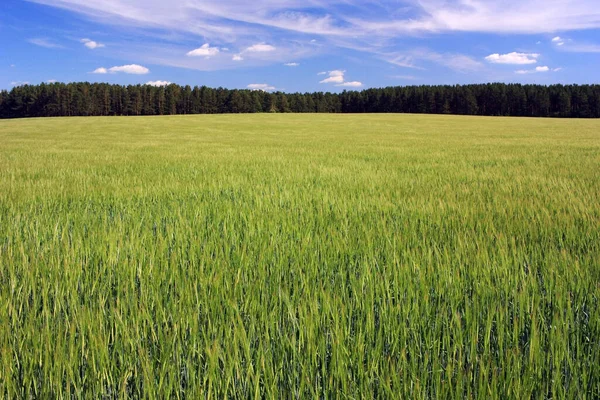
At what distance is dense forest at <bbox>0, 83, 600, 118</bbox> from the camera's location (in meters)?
90.4

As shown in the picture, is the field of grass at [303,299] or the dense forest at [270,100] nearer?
the field of grass at [303,299]

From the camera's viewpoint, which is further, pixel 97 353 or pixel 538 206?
pixel 538 206

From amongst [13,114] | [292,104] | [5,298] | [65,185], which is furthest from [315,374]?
[13,114]

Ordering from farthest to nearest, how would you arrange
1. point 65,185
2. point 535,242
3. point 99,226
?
point 65,185, point 99,226, point 535,242

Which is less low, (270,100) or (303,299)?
(270,100)

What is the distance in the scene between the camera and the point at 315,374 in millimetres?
1527

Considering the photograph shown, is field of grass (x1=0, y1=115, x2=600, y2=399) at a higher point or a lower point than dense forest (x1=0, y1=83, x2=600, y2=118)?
lower

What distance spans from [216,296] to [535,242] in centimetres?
271

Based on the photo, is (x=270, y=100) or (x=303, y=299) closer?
(x=303, y=299)

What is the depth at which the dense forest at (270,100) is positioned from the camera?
90.4 metres

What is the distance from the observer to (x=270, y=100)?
103688 millimetres

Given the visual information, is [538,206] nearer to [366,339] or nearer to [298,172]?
[366,339]

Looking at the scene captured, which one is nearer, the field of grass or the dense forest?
the field of grass

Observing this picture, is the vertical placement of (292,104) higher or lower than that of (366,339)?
higher
